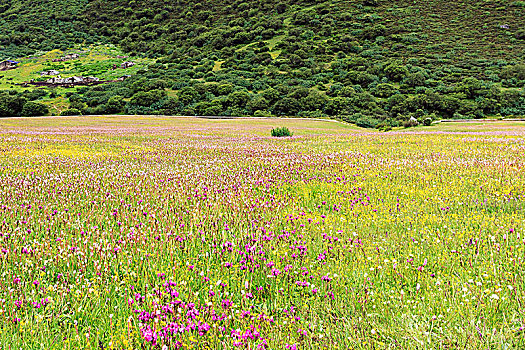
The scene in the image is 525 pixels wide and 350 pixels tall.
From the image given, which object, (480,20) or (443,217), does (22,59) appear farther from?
(480,20)

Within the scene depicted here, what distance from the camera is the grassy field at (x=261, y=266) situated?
2.43m

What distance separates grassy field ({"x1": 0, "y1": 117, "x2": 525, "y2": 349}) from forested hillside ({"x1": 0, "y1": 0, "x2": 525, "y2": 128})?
49.8 meters

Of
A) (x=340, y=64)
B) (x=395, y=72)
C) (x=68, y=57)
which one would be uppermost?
(x=68, y=57)

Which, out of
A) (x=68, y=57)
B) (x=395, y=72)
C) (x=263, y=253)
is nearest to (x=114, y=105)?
(x=395, y=72)

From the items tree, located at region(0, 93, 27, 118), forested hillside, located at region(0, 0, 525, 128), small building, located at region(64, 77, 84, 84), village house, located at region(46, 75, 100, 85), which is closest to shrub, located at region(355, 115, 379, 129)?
forested hillside, located at region(0, 0, 525, 128)

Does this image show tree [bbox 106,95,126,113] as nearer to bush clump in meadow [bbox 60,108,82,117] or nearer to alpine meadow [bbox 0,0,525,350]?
bush clump in meadow [bbox 60,108,82,117]

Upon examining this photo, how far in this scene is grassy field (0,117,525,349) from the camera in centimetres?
243

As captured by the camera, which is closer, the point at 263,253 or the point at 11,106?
the point at 263,253

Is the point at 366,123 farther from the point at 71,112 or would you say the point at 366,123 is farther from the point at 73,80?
the point at 73,80

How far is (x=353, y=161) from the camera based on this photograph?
10.2 m

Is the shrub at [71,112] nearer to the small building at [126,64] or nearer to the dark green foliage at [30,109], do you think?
A: the dark green foliage at [30,109]

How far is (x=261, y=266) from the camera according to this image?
11.6 ft

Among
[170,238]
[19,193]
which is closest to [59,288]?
[170,238]

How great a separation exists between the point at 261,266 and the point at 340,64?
127704 mm
